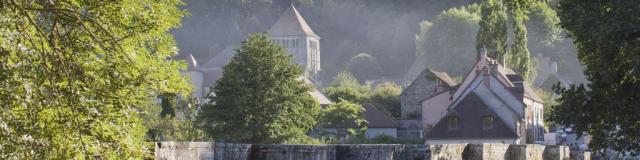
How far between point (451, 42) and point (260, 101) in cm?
12072

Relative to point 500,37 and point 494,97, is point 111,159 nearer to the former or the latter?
point 494,97

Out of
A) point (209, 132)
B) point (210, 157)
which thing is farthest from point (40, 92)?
point (209, 132)

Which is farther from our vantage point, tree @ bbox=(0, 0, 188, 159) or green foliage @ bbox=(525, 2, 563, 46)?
green foliage @ bbox=(525, 2, 563, 46)

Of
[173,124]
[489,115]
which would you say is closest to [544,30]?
[489,115]

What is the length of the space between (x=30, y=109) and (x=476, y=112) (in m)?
75.9

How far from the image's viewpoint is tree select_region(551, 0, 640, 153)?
91.3ft

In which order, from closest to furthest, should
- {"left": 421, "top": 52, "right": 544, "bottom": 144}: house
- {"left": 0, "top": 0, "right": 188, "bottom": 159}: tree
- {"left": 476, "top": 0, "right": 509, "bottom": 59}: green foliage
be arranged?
{"left": 0, "top": 0, "right": 188, "bottom": 159}: tree, {"left": 421, "top": 52, "right": 544, "bottom": 144}: house, {"left": 476, "top": 0, "right": 509, "bottom": 59}: green foliage

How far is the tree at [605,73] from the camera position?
2783cm

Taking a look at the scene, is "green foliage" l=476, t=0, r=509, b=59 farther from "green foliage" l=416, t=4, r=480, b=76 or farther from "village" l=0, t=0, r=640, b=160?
"green foliage" l=416, t=4, r=480, b=76

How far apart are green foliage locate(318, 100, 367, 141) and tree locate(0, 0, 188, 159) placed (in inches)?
2931

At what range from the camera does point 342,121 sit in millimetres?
94312

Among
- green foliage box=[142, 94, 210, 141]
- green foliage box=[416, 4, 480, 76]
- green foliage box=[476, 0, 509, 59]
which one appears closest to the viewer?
green foliage box=[142, 94, 210, 141]

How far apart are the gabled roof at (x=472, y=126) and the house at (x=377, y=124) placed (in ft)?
60.2

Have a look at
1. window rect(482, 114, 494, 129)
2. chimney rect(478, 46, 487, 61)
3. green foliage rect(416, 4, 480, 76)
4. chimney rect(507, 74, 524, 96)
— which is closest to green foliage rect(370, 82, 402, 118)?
chimney rect(478, 46, 487, 61)
